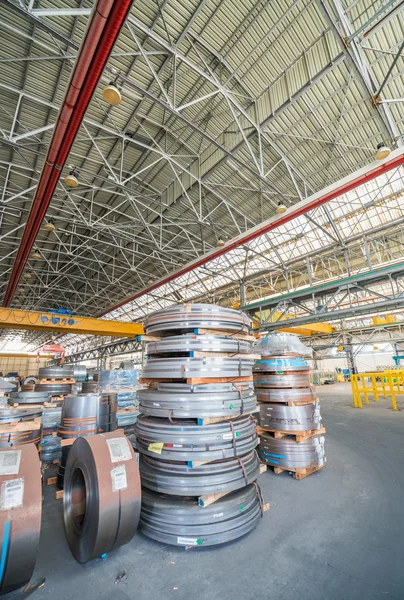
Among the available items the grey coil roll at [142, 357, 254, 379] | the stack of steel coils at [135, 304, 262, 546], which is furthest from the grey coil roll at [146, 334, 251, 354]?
the grey coil roll at [142, 357, 254, 379]

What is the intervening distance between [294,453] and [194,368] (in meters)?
2.96

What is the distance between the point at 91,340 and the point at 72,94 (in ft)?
101

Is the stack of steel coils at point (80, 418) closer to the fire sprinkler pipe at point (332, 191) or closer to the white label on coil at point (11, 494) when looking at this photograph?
the white label on coil at point (11, 494)

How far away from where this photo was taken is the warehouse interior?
259 centimetres

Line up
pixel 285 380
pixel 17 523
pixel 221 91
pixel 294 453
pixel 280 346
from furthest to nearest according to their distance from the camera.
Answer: pixel 221 91
pixel 280 346
pixel 285 380
pixel 294 453
pixel 17 523

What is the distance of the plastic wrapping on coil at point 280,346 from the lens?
5334 millimetres

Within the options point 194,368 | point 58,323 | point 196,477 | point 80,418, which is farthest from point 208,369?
point 58,323

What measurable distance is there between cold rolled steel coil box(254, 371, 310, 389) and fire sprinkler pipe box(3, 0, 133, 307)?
5766 millimetres

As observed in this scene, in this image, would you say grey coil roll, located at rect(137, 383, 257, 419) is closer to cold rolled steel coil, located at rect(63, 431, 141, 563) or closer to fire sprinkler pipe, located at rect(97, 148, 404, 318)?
cold rolled steel coil, located at rect(63, 431, 141, 563)

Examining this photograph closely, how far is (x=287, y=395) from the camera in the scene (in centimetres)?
512

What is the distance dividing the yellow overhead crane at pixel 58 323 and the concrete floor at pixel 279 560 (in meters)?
9.28

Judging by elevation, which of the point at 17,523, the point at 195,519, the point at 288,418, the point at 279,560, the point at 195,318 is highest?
the point at 195,318

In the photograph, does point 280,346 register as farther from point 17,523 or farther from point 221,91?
point 221,91

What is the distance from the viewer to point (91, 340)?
31594 millimetres
